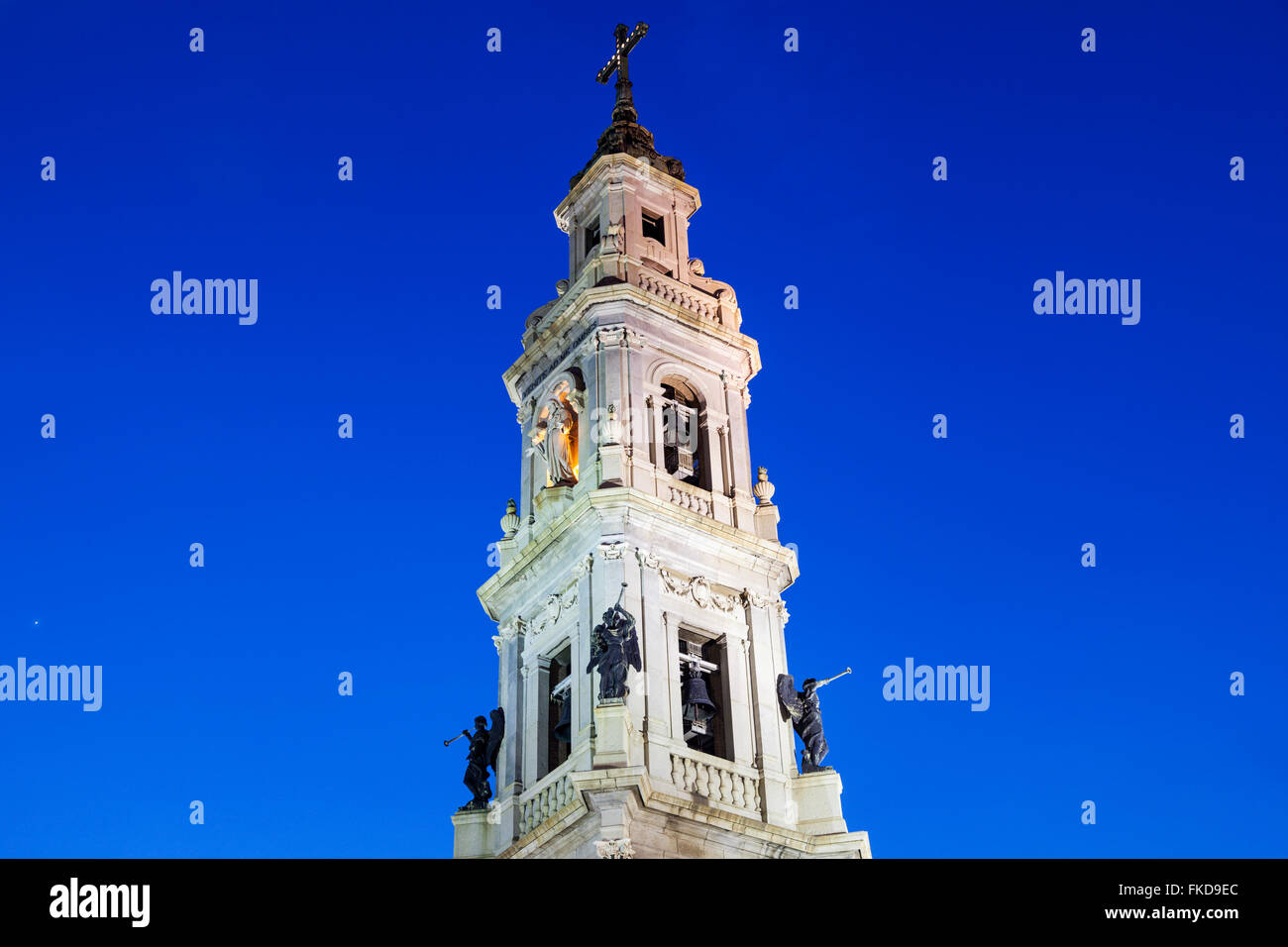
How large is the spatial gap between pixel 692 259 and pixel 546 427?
8.00 meters

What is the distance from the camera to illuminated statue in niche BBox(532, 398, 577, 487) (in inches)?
1746

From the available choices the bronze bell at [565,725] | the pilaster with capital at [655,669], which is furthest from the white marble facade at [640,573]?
the bronze bell at [565,725]

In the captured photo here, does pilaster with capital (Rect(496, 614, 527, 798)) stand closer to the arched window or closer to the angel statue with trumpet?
the angel statue with trumpet

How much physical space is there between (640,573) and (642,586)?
0.39 metres

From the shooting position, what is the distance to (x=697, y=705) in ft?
129

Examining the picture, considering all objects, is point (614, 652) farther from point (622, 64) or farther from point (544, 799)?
point (622, 64)

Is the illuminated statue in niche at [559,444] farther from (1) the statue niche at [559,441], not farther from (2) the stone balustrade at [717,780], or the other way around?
(2) the stone balustrade at [717,780]

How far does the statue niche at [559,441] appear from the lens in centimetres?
4438

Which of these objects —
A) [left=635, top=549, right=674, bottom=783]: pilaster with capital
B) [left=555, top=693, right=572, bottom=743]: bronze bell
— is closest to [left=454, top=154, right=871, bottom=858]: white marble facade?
[left=635, top=549, right=674, bottom=783]: pilaster with capital

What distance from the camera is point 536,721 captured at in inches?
1590

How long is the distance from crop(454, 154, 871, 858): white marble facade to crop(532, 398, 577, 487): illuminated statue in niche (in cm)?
6
